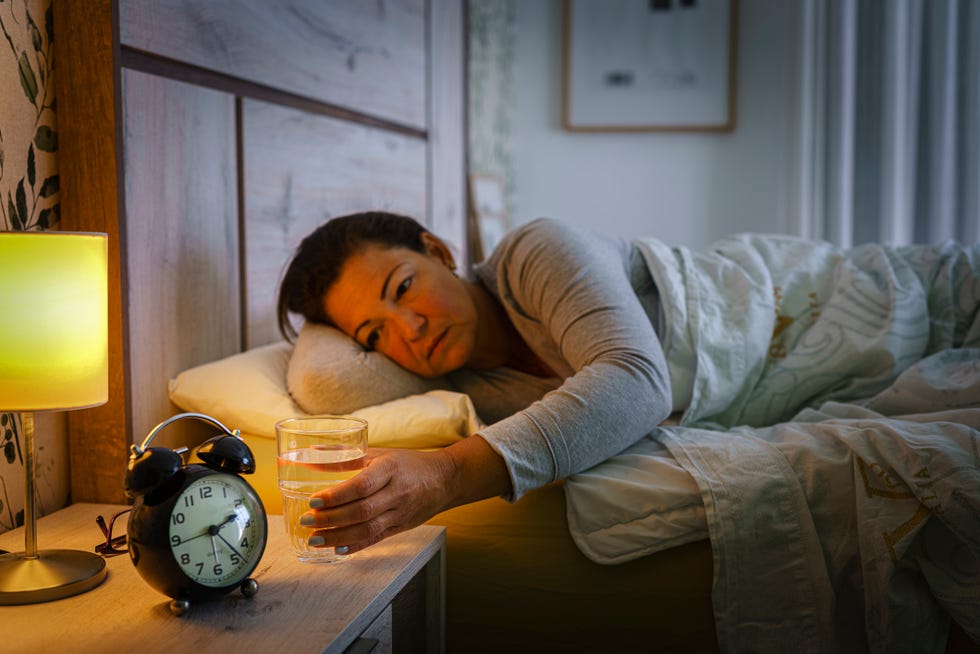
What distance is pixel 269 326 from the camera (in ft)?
5.76

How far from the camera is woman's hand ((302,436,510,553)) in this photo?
0.96 m

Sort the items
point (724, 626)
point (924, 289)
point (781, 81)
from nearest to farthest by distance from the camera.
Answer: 1. point (724, 626)
2. point (924, 289)
3. point (781, 81)

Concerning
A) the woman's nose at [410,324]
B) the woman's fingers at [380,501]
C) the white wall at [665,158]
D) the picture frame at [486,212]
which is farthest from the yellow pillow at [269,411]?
the white wall at [665,158]

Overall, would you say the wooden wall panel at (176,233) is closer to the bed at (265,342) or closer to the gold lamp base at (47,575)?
the bed at (265,342)

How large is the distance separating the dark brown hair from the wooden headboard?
130 mm

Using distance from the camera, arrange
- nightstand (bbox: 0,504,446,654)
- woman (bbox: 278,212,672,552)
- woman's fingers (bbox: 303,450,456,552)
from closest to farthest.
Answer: nightstand (bbox: 0,504,446,654) < woman's fingers (bbox: 303,450,456,552) < woman (bbox: 278,212,672,552)

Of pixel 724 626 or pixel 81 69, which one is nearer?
pixel 724 626

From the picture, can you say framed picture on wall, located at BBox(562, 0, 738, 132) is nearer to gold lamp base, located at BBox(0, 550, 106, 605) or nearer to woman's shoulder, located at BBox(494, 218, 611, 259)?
woman's shoulder, located at BBox(494, 218, 611, 259)

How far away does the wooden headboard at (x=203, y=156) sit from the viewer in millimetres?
1259

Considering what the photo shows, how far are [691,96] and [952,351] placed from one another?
7.60 ft

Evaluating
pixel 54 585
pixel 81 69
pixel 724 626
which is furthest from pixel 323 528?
pixel 81 69

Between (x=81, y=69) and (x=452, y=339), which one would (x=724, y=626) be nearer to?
(x=452, y=339)

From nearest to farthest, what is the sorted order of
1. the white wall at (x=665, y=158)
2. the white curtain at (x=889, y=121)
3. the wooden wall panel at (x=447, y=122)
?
the wooden wall panel at (x=447, y=122)
the white curtain at (x=889, y=121)
the white wall at (x=665, y=158)

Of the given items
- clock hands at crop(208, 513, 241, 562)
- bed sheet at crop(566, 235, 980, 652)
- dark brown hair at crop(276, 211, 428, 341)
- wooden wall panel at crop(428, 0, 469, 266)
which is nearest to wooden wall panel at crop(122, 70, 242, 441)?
dark brown hair at crop(276, 211, 428, 341)
